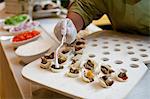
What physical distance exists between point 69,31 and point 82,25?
10 cm

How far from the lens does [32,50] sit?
756mm

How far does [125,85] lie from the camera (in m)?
0.52

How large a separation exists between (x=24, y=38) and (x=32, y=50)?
0.34 feet

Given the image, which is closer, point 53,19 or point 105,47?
point 105,47

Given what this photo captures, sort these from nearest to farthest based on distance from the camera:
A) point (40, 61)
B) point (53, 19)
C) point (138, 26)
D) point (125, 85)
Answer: point (125, 85) → point (40, 61) → point (138, 26) → point (53, 19)

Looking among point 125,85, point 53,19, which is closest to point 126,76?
point 125,85

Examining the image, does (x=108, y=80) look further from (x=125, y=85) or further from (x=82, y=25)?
(x=82, y=25)

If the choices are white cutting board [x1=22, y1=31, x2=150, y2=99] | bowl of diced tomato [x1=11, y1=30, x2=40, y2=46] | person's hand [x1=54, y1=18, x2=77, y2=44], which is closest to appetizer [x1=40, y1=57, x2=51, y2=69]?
white cutting board [x1=22, y1=31, x2=150, y2=99]

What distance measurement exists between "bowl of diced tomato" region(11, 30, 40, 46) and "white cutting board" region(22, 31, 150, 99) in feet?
0.63

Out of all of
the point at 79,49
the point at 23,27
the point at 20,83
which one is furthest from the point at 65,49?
the point at 23,27

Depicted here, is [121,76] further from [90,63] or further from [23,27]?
[23,27]

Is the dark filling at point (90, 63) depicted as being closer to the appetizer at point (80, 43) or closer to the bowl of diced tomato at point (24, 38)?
the appetizer at point (80, 43)

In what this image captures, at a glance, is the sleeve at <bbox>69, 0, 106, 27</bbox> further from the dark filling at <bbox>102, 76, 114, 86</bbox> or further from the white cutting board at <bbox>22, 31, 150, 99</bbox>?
the dark filling at <bbox>102, 76, 114, 86</bbox>

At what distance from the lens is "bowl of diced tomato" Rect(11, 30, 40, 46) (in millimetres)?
823
